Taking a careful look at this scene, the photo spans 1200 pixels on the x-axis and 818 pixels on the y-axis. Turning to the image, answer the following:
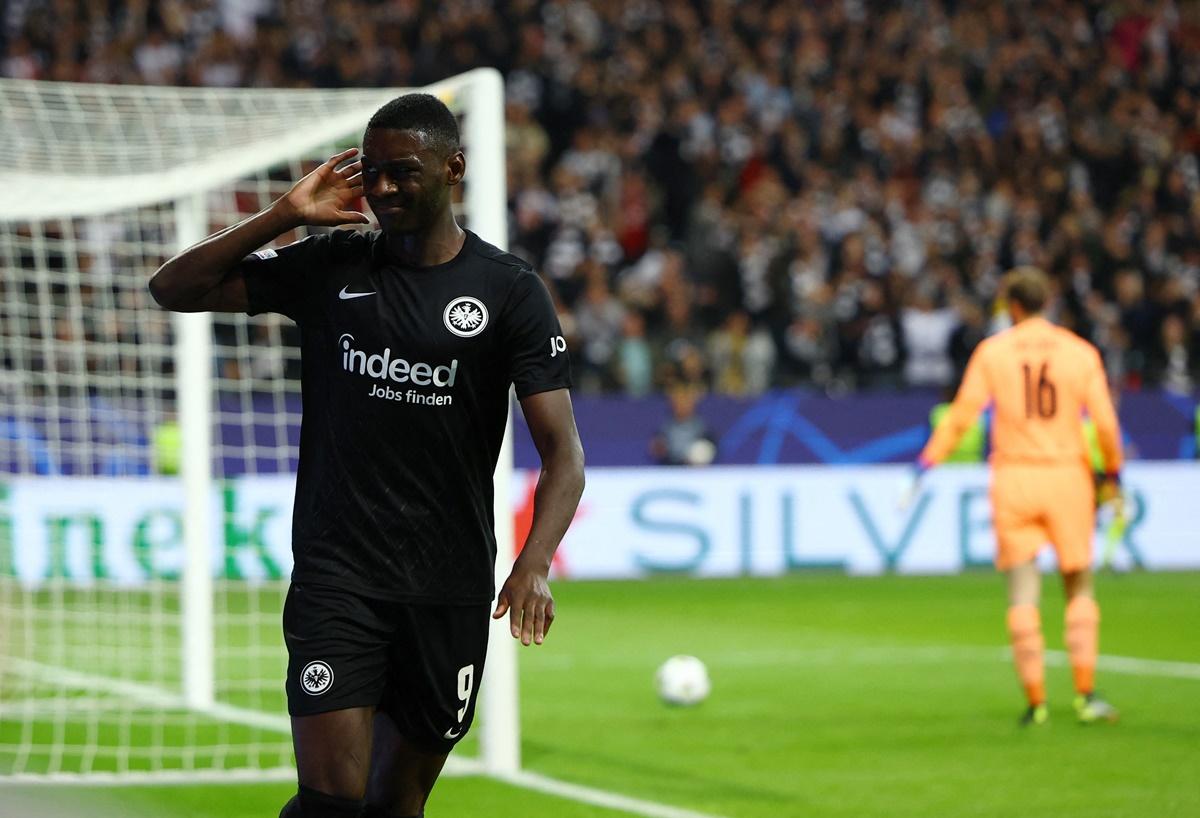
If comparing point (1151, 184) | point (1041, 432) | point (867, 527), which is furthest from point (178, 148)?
point (1151, 184)

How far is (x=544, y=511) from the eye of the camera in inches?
166

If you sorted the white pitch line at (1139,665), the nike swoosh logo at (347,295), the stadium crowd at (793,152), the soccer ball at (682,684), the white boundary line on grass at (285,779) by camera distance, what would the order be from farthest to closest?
the stadium crowd at (793,152) < the white pitch line at (1139,665) < the soccer ball at (682,684) < the white boundary line on grass at (285,779) < the nike swoosh logo at (347,295)

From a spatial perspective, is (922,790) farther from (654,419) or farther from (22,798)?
(654,419)

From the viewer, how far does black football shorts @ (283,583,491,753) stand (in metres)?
4.23

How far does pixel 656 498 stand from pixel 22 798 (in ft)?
35.7

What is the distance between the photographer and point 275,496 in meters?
16.0

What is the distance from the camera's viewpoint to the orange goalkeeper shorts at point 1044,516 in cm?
904

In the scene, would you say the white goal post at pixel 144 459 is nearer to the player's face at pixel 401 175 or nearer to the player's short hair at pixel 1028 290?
the player's short hair at pixel 1028 290

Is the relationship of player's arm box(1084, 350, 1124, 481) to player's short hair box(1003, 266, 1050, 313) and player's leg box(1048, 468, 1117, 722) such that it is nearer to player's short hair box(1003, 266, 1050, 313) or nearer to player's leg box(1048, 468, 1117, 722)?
player's leg box(1048, 468, 1117, 722)

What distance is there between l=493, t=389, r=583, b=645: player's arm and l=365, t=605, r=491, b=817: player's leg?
25cm

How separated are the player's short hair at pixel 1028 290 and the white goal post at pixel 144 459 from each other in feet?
8.92

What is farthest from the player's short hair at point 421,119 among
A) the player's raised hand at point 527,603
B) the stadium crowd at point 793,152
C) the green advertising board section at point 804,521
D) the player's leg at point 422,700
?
the stadium crowd at point 793,152

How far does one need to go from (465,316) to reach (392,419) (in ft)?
0.97

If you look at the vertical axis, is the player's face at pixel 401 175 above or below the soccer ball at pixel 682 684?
above
